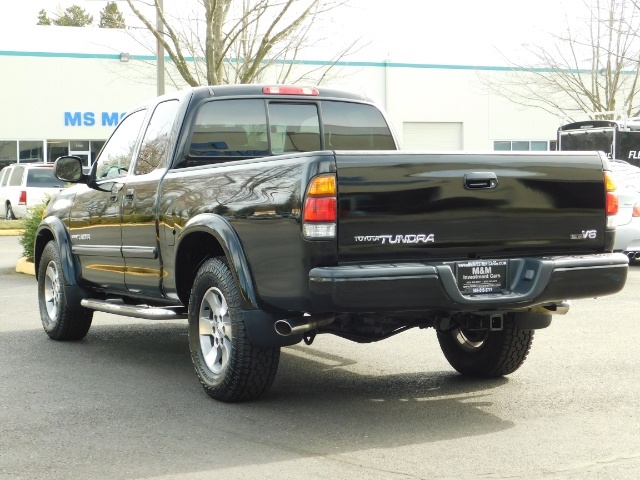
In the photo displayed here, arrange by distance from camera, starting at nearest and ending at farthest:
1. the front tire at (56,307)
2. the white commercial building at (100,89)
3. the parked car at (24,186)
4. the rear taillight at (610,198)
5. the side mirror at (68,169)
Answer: the rear taillight at (610,198) < the side mirror at (68,169) < the front tire at (56,307) < the parked car at (24,186) < the white commercial building at (100,89)

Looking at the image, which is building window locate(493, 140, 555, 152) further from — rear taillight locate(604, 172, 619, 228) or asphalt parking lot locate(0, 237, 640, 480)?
rear taillight locate(604, 172, 619, 228)

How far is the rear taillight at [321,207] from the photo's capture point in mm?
5852

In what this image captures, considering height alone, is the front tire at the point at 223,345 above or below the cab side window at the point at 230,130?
below

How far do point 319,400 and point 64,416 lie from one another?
1.56m

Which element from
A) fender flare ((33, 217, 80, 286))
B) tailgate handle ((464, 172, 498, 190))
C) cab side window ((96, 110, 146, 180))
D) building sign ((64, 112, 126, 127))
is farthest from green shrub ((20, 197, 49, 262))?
building sign ((64, 112, 126, 127))

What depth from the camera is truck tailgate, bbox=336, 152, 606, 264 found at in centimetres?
591

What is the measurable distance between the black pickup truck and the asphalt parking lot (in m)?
0.43

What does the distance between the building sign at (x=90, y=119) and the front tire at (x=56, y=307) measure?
32.2 metres

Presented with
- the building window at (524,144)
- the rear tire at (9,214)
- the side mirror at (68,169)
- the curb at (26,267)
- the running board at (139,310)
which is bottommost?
the curb at (26,267)

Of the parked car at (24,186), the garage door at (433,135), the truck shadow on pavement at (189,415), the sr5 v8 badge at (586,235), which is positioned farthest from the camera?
the garage door at (433,135)

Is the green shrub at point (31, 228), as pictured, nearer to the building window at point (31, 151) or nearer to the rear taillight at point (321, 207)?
the rear taillight at point (321, 207)

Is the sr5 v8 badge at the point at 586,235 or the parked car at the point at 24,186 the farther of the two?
the parked car at the point at 24,186

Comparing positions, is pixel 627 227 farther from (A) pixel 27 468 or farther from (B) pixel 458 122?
(B) pixel 458 122

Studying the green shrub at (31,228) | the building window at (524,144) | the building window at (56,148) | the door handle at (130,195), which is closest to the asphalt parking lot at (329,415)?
the door handle at (130,195)
